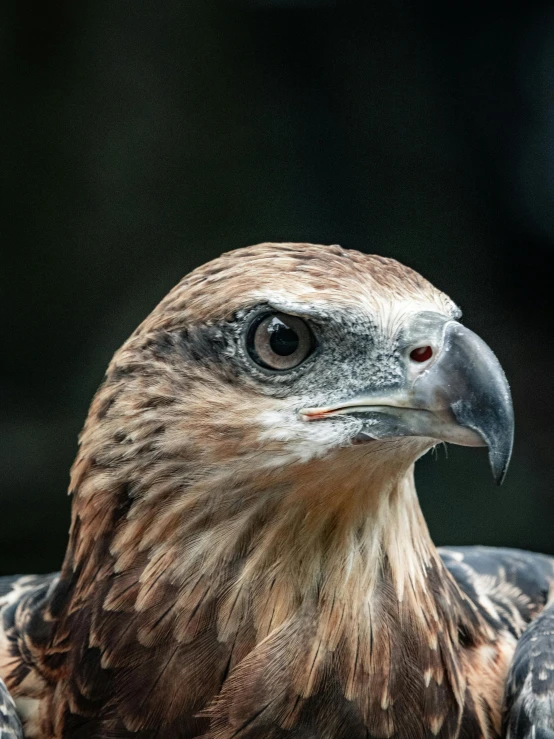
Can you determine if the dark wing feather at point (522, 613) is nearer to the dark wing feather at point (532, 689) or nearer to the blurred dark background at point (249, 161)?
the dark wing feather at point (532, 689)

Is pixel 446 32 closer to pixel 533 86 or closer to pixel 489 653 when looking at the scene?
pixel 533 86

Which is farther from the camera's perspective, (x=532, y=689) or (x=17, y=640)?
(x=17, y=640)

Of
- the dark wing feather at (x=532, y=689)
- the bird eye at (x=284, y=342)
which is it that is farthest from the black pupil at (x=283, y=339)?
the dark wing feather at (x=532, y=689)

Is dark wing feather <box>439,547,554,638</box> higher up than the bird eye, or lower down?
lower down

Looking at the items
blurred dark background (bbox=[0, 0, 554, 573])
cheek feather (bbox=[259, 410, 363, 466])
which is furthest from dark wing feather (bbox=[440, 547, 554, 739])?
blurred dark background (bbox=[0, 0, 554, 573])

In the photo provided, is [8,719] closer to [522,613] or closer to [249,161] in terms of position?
[522,613]

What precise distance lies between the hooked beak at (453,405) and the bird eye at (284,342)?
3.5 inches

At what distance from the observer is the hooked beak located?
1.25 metres

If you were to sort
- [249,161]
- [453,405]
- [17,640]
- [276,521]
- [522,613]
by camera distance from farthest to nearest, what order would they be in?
[249,161]
[522,613]
[17,640]
[276,521]
[453,405]

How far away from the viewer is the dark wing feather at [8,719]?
145 cm

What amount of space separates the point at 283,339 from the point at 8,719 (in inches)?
29.8

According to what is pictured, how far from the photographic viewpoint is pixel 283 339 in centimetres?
134

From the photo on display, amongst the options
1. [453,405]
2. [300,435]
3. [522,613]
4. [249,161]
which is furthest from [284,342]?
[249,161]

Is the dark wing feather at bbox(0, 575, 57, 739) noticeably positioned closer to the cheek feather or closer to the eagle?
the eagle
